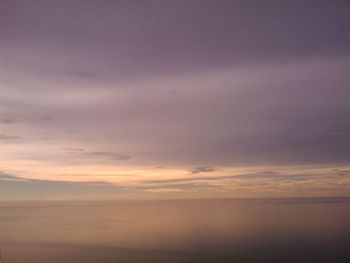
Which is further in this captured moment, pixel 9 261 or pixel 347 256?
pixel 9 261

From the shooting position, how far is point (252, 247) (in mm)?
10781

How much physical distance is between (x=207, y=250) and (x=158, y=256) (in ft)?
5.76

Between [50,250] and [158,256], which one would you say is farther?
[50,250]

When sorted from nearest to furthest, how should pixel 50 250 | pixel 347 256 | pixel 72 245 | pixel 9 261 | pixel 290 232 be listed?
pixel 347 256
pixel 9 261
pixel 50 250
pixel 72 245
pixel 290 232

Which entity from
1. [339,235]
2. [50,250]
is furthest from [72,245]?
[339,235]

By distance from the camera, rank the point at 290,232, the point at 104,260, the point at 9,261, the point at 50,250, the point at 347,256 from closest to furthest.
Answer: the point at 347,256, the point at 104,260, the point at 9,261, the point at 50,250, the point at 290,232

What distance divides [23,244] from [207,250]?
805cm

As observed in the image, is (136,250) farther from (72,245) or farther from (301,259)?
(301,259)

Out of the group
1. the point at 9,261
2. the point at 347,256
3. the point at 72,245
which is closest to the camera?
the point at 347,256

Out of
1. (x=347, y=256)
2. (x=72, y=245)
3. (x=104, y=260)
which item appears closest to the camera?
(x=347, y=256)

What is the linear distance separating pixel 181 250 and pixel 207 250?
982 mm

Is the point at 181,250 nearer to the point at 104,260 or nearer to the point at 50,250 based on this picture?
the point at 104,260

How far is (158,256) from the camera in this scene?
10.2 meters

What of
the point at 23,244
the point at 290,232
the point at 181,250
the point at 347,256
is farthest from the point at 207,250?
the point at 23,244
